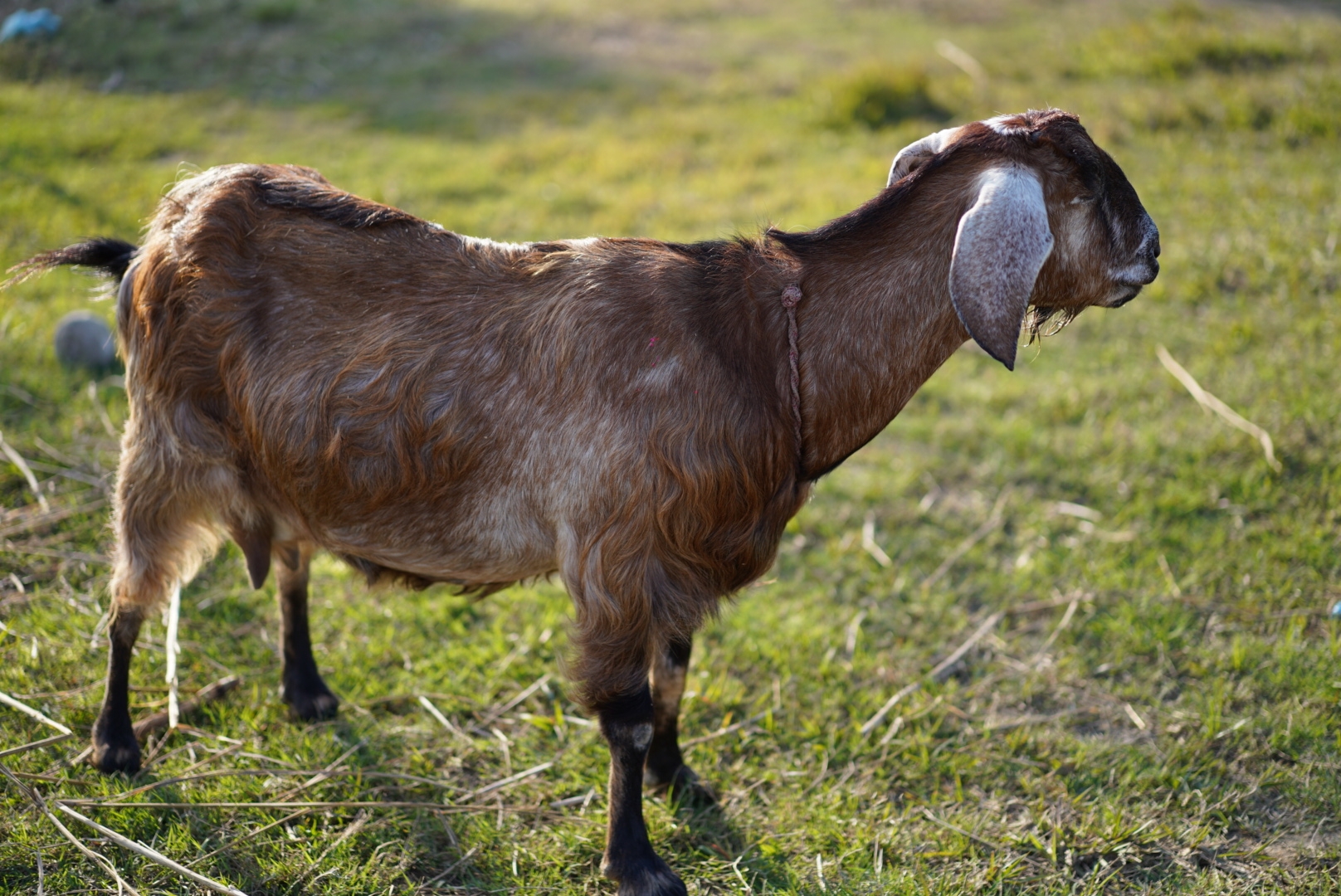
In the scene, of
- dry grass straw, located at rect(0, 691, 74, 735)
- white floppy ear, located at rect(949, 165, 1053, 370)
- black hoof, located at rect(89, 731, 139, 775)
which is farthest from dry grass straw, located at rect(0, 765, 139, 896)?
white floppy ear, located at rect(949, 165, 1053, 370)

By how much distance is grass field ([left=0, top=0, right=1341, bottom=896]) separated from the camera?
3.14 metres

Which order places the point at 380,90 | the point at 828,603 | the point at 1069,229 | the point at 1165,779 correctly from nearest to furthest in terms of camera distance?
the point at 1069,229 < the point at 1165,779 < the point at 828,603 < the point at 380,90

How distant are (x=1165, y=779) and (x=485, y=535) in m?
2.30

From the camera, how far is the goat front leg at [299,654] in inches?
141

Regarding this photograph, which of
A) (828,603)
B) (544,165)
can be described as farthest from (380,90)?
(828,603)

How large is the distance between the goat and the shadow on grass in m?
6.03

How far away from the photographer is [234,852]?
2998mm

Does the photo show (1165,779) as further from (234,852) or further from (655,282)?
(234,852)

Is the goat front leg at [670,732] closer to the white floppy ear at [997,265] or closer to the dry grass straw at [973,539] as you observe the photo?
the white floppy ear at [997,265]

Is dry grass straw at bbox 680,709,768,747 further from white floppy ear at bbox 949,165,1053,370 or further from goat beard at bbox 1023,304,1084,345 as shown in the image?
white floppy ear at bbox 949,165,1053,370

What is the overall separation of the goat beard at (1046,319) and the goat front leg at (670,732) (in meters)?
1.36

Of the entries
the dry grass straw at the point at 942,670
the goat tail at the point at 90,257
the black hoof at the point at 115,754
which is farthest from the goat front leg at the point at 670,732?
the goat tail at the point at 90,257

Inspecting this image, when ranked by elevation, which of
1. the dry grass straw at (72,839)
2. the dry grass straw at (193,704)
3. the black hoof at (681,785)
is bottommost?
the dry grass straw at (193,704)

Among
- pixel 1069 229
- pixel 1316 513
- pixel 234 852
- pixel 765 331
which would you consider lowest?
pixel 234 852
